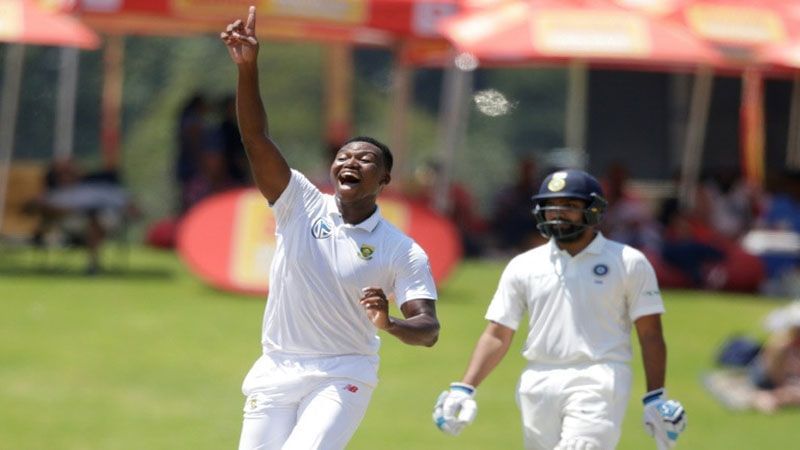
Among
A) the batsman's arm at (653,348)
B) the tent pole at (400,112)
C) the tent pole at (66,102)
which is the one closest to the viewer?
the batsman's arm at (653,348)

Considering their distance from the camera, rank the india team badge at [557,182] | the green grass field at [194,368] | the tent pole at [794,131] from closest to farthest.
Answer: the india team badge at [557,182] < the green grass field at [194,368] < the tent pole at [794,131]

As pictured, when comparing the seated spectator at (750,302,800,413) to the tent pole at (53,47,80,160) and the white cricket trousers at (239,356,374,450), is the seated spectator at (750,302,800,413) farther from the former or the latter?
the tent pole at (53,47,80,160)

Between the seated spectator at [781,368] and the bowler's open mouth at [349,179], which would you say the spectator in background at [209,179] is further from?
the bowler's open mouth at [349,179]

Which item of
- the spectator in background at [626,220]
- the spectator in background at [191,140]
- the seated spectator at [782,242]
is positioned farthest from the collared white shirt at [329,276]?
the spectator in background at [191,140]

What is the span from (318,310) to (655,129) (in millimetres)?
18243

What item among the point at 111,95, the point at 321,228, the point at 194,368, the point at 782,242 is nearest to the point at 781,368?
the point at 194,368

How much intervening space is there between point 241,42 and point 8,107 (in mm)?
15355

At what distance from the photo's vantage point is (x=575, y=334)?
24.0ft

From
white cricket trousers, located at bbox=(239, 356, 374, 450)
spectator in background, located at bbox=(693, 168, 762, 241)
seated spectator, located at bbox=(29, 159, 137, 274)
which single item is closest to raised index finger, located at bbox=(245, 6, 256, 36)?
white cricket trousers, located at bbox=(239, 356, 374, 450)

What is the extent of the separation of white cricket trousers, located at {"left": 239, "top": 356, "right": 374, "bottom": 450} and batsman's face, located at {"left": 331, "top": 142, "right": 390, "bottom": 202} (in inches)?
28.6

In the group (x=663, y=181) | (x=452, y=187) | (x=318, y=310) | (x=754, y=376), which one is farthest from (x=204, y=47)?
(x=318, y=310)

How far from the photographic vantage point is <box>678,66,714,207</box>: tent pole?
2295cm

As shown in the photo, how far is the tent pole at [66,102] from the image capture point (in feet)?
70.4

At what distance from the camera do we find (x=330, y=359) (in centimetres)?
664
